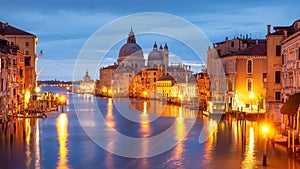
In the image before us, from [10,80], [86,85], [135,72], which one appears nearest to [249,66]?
[10,80]

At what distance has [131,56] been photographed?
11244 cm

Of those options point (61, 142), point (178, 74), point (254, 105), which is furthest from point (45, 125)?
point (178, 74)

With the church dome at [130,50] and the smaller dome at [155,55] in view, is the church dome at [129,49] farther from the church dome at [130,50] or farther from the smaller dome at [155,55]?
the smaller dome at [155,55]

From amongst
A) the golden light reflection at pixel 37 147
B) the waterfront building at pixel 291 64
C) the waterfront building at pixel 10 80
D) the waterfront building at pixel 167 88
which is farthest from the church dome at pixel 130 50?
the waterfront building at pixel 291 64

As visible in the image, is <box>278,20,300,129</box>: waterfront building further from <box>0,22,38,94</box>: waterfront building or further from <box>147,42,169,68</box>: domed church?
<box>147,42,169,68</box>: domed church

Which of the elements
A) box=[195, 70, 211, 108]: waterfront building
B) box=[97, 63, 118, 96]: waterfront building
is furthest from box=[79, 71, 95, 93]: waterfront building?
box=[195, 70, 211, 108]: waterfront building

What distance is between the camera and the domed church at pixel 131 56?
365ft

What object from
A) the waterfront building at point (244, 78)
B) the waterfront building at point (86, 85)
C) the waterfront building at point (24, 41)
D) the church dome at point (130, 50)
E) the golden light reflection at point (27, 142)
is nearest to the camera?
the golden light reflection at point (27, 142)

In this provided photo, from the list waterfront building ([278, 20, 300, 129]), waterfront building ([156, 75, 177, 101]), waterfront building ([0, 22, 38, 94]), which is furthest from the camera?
waterfront building ([156, 75, 177, 101])

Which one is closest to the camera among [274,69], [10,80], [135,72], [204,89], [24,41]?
[274,69]

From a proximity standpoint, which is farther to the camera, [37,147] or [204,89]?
[204,89]

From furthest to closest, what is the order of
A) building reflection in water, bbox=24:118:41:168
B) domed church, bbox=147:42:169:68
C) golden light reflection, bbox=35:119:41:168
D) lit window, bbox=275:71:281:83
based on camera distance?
domed church, bbox=147:42:169:68, lit window, bbox=275:71:281:83, building reflection in water, bbox=24:118:41:168, golden light reflection, bbox=35:119:41:168

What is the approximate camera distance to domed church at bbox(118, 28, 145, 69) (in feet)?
365

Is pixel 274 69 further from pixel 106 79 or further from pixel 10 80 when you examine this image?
pixel 106 79
